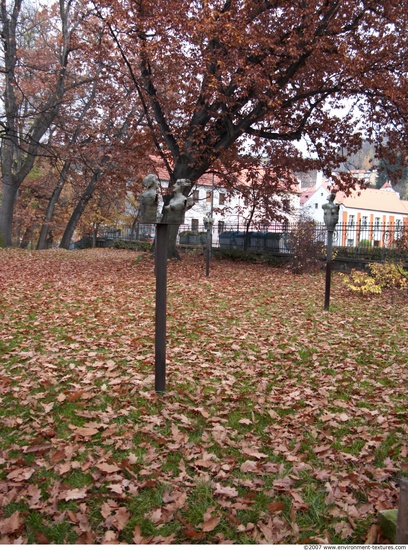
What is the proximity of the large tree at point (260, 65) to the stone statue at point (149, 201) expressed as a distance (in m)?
9.27

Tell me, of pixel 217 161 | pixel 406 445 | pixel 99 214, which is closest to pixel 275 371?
pixel 406 445

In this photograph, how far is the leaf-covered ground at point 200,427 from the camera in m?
2.87

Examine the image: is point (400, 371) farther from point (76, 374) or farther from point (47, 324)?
point (47, 324)

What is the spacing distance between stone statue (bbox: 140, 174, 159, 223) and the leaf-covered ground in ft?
5.91

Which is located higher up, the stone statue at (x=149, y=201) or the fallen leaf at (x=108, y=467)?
the stone statue at (x=149, y=201)

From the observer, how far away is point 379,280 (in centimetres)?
1277

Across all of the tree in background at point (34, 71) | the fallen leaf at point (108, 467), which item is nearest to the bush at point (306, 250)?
the tree in background at point (34, 71)

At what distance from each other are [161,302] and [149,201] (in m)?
1.03

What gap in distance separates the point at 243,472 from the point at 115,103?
835 inches

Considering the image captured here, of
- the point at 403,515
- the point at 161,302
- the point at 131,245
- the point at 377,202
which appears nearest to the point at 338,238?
the point at 131,245

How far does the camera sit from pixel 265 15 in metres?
14.7

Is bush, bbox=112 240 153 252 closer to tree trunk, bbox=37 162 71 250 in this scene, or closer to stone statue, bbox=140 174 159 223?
tree trunk, bbox=37 162 71 250

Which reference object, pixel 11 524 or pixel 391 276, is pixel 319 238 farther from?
pixel 11 524

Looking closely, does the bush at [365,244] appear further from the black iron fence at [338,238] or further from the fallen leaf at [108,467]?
the fallen leaf at [108,467]
